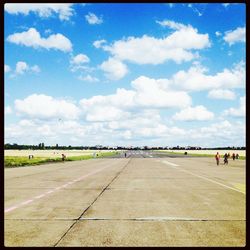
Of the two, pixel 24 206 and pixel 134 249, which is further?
pixel 24 206

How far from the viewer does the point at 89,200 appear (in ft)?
50.4

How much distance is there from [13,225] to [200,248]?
4946mm

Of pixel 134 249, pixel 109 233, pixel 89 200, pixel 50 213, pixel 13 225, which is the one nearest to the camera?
pixel 134 249

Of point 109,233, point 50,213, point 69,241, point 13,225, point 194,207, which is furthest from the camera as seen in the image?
point 194,207

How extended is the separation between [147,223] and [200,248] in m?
2.86
